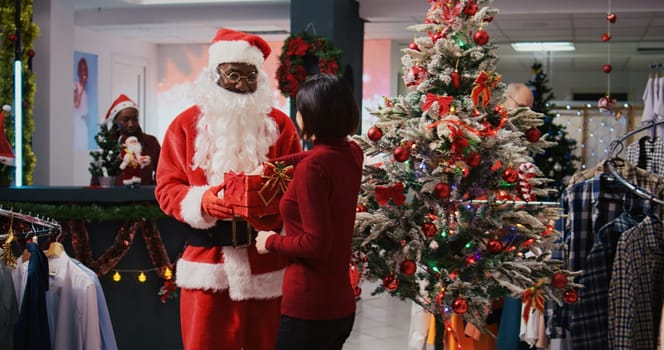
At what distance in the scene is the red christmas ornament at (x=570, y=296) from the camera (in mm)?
3619

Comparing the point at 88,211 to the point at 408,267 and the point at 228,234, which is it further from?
the point at 408,267

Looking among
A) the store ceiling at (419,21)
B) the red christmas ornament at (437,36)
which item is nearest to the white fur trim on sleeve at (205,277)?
the red christmas ornament at (437,36)

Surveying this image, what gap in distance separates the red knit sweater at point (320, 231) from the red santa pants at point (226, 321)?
0.87 m

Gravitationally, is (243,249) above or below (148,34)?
below

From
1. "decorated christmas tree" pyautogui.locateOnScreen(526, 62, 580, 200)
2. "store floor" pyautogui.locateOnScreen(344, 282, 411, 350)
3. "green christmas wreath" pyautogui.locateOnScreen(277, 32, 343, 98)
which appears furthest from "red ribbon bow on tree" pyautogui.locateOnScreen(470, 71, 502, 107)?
"decorated christmas tree" pyautogui.locateOnScreen(526, 62, 580, 200)

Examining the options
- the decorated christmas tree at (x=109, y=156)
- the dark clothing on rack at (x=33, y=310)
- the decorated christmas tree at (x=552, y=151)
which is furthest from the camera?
the decorated christmas tree at (x=552, y=151)

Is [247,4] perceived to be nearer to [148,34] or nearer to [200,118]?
[148,34]

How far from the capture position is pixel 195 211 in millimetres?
3260

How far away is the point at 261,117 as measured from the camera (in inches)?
138

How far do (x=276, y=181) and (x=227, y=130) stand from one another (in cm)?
54

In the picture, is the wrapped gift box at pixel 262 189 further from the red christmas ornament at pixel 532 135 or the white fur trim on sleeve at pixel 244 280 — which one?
the red christmas ornament at pixel 532 135

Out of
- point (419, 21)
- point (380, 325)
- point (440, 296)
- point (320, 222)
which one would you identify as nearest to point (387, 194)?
Result: point (440, 296)

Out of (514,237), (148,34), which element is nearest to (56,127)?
(148,34)

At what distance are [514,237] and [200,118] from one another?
4.88 ft
